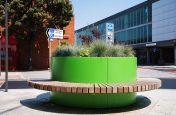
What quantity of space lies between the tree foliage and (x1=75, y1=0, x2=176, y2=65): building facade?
775 inches

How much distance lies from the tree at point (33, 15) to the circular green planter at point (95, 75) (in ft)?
61.6

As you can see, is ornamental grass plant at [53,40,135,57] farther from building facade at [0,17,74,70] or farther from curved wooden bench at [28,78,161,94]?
building facade at [0,17,74,70]

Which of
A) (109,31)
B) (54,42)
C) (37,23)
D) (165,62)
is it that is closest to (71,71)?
(109,31)

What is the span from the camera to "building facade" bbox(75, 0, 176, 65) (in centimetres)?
5191

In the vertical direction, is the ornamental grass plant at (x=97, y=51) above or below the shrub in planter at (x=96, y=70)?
above

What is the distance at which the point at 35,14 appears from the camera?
88.5ft

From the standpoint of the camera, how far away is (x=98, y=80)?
28.5 ft

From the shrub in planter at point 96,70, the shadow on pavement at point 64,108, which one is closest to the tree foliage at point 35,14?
the shadow on pavement at point 64,108

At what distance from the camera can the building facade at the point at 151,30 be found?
170ft

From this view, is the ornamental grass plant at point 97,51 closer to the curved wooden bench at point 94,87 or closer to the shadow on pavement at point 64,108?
the curved wooden bench at point 94,87

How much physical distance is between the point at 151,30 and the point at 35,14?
32419mm

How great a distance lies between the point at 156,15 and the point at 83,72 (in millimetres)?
47419

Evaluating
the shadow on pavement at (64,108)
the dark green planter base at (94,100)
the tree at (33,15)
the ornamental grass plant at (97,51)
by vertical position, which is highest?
the tree at (33,15)

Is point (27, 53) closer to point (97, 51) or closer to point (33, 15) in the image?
point (33, 15)
